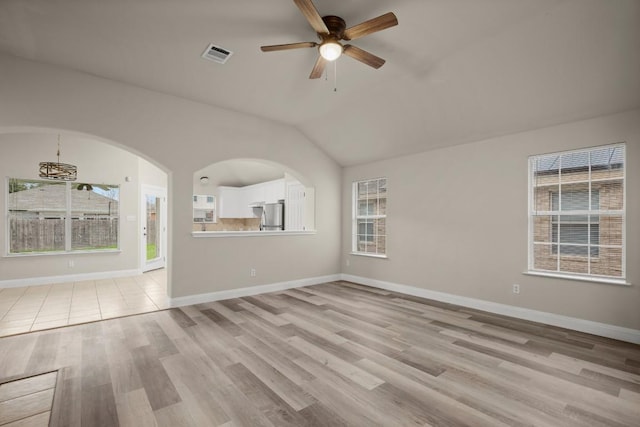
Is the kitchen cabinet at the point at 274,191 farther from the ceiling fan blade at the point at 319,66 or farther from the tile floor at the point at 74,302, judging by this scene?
the ceiling fan blade at the point at 319,66

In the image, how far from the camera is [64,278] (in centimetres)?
620

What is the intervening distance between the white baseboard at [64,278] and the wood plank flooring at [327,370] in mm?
3249

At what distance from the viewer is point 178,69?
377 centimetres

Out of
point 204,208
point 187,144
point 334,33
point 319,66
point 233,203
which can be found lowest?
point 204,208

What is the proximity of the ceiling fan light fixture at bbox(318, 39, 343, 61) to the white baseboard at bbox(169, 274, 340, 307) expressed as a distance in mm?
3804

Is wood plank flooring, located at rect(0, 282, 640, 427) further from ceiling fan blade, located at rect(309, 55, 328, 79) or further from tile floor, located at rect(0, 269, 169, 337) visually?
ceiling fan blade, located at rect(309, 55, 328, 79)

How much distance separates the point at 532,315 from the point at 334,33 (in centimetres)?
416

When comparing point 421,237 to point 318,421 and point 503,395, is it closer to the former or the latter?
point 503,395

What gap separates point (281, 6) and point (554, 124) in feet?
Answer: 11.7

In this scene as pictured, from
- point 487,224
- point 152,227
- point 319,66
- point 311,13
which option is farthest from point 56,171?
point 487,224

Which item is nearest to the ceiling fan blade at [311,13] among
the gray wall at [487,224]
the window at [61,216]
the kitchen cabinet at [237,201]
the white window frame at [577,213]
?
the gray wall at [487,224]

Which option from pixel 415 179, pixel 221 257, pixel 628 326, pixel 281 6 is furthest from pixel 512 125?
pixel 221 257

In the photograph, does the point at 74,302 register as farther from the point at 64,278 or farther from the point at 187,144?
the point at 187,144

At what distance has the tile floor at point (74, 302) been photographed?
390 centimetres
